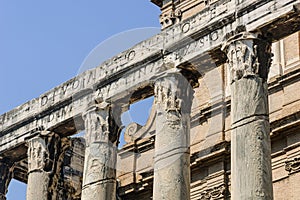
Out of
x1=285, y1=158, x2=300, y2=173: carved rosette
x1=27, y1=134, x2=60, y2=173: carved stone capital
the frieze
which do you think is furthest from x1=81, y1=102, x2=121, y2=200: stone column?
x1=285, y1=158, x2=300, y2=173: carved rosette

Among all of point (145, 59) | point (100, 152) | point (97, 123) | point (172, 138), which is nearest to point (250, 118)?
point (172, 138)

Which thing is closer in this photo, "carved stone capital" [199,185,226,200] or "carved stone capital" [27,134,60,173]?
"carved stone capital" [27,134,60,173]

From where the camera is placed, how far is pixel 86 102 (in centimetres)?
2455

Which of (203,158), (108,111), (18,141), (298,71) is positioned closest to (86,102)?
(108,111)

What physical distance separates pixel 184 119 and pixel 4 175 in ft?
21.7

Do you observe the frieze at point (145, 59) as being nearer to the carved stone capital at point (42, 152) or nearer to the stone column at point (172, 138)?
the carved stone capital at point (42, 152)

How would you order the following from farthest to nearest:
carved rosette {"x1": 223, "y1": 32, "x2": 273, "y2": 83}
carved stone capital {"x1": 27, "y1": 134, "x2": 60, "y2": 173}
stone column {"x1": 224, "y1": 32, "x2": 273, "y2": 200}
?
1. carved stone capital {"x1": 27, "y1": 134, "x2": 60, "y2": 173}
2. carved rosette {"x1": 223, "y1": 32, "x2": 273, "y2": 83}
3. stone column {"x1": 224, "y1": 32, "x2": 273, "y2": 200}

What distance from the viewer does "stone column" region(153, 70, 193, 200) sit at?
70.6 ft

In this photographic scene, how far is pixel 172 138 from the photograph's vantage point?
22.2 meters

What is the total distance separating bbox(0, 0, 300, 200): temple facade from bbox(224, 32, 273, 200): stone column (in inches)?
0.9

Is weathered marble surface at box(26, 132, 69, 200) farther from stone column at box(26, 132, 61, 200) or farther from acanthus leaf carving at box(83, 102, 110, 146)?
acanthus leaf carving at box(83, 102, 110, 146)

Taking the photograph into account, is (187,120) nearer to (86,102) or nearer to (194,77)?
(194,77)

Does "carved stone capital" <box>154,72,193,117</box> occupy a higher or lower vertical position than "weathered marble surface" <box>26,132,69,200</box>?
higher

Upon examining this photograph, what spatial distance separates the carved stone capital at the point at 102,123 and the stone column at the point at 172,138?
156cm
